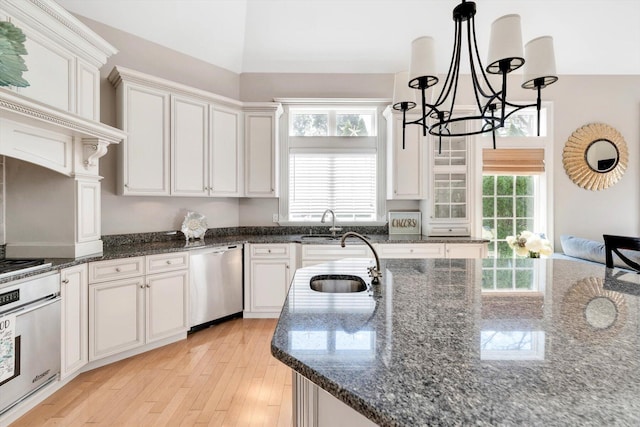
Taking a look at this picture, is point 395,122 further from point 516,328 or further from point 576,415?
point 576,415

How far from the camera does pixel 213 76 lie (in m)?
3.87

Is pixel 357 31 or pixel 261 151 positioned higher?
pixel 357 31

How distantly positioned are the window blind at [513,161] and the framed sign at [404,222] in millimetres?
1125

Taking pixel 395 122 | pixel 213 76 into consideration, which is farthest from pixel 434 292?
pixel 213 76

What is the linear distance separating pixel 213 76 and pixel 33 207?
242 cm

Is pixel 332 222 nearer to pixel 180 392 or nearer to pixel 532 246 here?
pixel 532 246

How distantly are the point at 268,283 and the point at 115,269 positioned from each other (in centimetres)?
151

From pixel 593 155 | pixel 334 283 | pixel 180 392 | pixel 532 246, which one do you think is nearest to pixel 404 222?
pixel 532 246

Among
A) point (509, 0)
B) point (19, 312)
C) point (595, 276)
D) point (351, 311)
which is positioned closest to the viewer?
point (351, 311)

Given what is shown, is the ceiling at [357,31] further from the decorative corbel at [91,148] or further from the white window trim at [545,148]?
the decorative corbel at [91,148]

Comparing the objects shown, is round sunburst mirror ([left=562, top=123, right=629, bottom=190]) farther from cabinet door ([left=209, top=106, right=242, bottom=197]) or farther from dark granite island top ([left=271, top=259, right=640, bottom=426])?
cabinet door ([left=209, top=106, right=242, bottom=197])

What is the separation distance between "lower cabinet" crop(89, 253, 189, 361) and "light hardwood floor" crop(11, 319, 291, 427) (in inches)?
7.5

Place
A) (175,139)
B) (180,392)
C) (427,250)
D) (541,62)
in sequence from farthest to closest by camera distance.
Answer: (427,250) < (175,139) < (180,392) < (541,62)

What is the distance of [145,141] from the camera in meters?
3.05
